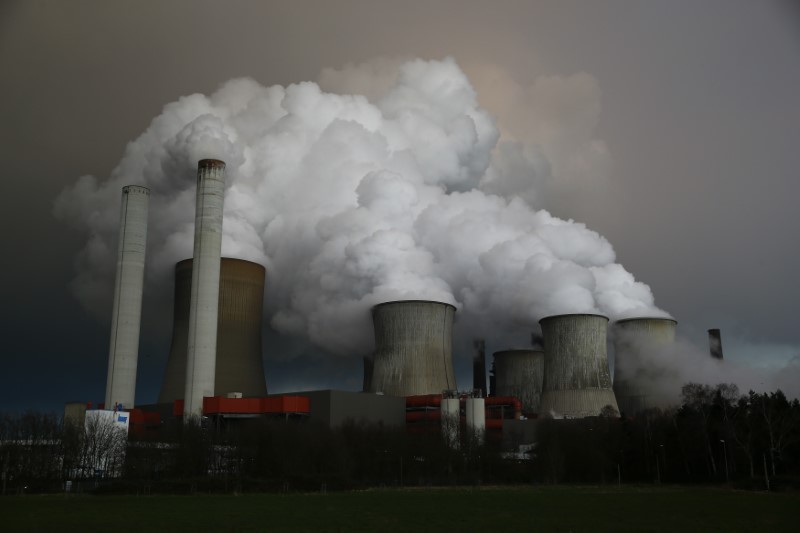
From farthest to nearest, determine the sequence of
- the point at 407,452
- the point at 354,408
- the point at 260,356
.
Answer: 1. the point at 260,356
2. the point at 354,408
3. the point at 407,452

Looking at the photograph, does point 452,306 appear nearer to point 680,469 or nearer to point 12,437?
point 680,469

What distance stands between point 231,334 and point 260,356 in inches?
85.8

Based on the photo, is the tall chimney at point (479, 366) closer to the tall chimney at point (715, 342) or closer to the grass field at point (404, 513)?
the tall chimney at point (715, 342)

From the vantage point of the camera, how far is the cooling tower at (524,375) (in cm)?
4938

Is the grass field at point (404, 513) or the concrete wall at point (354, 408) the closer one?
the grass field at point (404, 513)

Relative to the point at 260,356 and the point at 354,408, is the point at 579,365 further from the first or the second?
the point at 260,356

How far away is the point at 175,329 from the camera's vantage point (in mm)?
40781

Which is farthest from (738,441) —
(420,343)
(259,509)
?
(259,509)

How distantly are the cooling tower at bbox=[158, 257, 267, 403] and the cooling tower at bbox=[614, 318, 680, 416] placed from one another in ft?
61.4

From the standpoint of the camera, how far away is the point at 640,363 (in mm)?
42844

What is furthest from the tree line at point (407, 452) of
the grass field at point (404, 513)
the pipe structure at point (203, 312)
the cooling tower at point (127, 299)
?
the grass field at point (404, 513)

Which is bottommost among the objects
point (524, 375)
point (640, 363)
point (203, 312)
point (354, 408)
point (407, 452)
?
point (407, 452)

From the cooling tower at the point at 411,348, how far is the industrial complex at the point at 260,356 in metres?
0.05

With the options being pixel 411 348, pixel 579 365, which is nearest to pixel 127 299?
pixel 411 348
